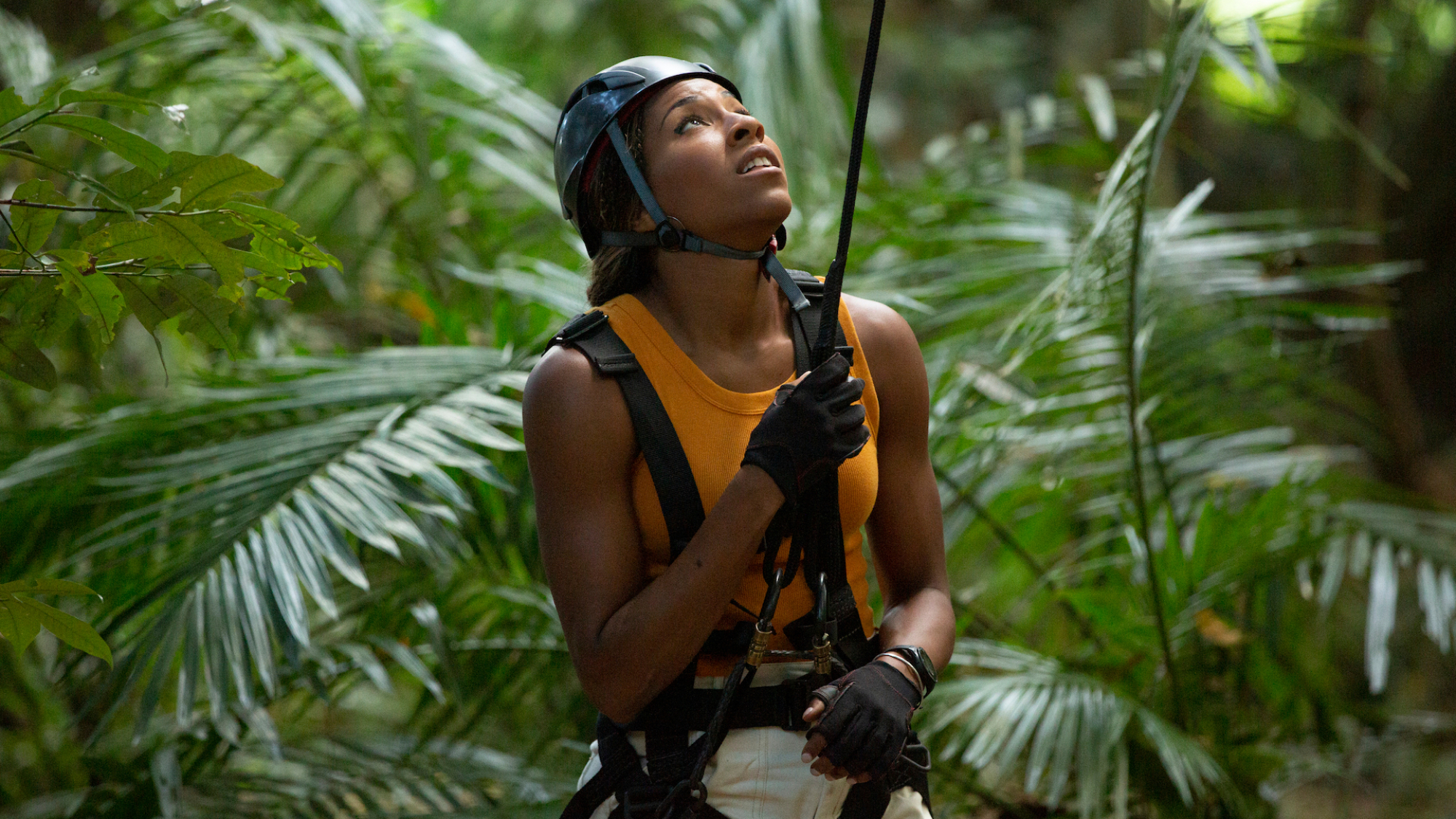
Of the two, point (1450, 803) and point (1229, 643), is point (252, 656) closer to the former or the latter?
point (1229, 643)

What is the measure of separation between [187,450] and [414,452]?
0.67 metres

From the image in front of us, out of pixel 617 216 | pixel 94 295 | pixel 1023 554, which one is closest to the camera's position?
pixel 94 295

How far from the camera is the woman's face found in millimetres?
1498

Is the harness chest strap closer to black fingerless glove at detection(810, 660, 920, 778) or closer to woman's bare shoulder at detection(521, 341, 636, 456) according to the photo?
woman's bare shoulder at detection(521, 341, 636, 456)

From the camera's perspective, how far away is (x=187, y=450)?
2.69 metres

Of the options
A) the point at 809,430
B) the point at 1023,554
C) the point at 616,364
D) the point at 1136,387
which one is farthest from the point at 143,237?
the point at 1023,554

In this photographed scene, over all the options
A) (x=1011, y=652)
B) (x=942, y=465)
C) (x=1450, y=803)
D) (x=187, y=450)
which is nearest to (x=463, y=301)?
(x=187, y=450)

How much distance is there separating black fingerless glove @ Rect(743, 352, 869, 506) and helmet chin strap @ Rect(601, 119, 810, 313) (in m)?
0.23

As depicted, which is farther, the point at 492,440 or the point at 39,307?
the point at 492,440

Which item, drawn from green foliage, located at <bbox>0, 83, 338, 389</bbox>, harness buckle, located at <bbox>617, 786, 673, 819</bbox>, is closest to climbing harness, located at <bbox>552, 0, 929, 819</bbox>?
harness buckle, located at <bbox>617, 786, 673, 819</bbox>

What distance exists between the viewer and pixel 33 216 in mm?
1320

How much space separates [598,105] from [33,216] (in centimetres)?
71

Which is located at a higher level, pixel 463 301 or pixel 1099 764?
pixel 463 301

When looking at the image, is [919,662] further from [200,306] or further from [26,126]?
[26,126]
